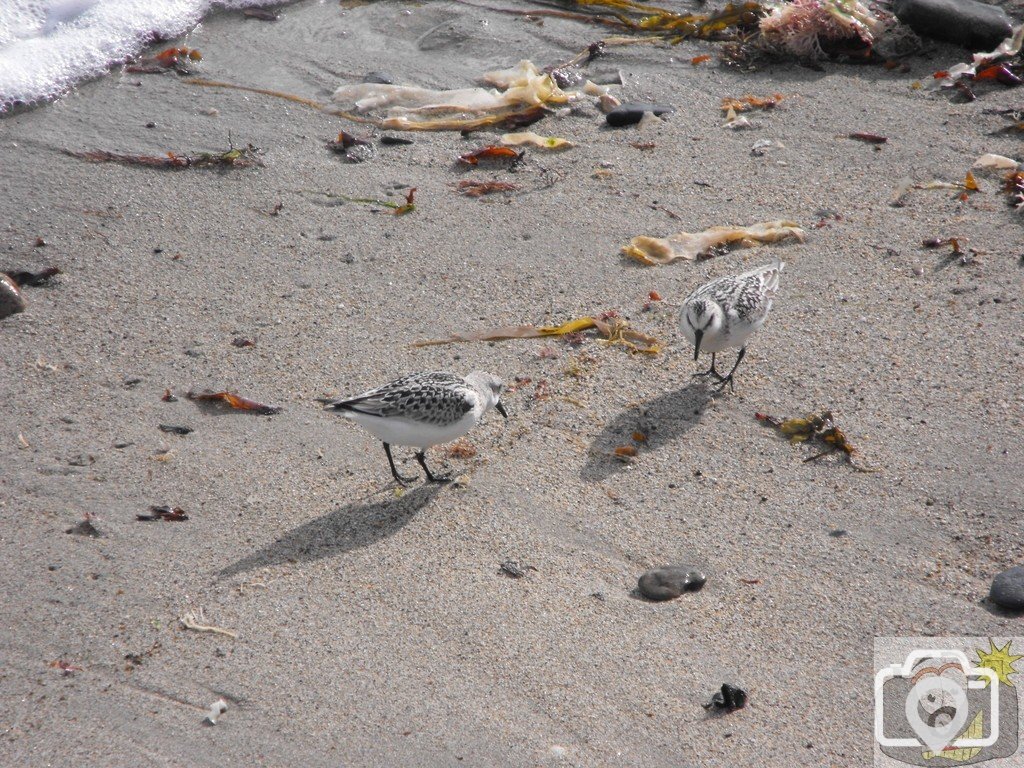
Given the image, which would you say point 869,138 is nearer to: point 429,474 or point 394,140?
point 394,140

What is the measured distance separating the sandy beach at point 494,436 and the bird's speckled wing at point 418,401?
1.65 feet

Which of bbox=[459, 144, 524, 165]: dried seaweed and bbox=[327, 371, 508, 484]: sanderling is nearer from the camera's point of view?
bbox=[327, 371, 508, 484]: sanderling

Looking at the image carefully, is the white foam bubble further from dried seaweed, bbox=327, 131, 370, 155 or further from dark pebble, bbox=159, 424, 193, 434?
dark pebble, bbox=159, 424, 193, 434

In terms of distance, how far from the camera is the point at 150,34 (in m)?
10.1

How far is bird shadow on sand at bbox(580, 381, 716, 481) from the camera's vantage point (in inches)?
225

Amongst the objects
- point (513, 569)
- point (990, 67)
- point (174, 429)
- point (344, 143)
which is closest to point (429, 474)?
point (513, 569)

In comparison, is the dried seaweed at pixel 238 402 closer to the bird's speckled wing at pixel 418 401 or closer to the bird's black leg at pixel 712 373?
the bird's speckled wing at pixel 418 401

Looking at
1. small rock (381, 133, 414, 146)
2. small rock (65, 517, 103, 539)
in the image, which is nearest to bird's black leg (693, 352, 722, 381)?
small rock (381, 133, 414, 146)

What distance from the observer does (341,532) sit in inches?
207

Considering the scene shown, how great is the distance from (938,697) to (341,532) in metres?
3.02

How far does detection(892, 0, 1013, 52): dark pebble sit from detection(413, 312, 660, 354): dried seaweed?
5.12 m

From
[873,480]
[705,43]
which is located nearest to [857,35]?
[705,43]

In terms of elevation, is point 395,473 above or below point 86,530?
above

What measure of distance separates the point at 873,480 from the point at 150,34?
27.8ft
